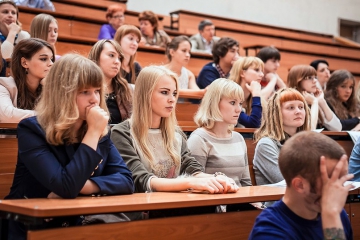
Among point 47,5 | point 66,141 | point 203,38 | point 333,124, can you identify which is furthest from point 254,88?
point 47,5

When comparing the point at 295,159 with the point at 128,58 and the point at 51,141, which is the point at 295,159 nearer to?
the point at 51,141

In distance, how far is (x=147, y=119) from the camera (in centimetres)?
207

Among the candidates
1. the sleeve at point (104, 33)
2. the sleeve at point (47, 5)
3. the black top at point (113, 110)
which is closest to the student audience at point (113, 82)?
the black top at point (113, 110)

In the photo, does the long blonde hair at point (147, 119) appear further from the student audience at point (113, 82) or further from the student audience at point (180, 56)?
the student audience at point (180, 56)

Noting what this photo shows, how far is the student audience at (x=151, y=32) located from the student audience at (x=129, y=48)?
126cm

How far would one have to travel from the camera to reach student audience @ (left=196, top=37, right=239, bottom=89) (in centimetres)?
397

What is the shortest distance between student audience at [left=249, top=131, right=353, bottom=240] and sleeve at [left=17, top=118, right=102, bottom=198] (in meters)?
0.55

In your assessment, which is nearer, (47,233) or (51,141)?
(47,233)

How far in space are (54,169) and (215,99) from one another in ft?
3.89

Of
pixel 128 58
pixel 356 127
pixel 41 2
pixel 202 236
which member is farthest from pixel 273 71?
pixel 202 236

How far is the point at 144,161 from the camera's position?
2.01 m

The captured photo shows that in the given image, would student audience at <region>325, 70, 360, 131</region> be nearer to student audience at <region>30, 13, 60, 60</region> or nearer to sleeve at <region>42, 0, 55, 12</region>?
student audience at <region>30, 13, 60, 60</region>

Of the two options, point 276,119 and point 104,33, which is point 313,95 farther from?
point 104,33

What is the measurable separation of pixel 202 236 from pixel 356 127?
2.39 metres
